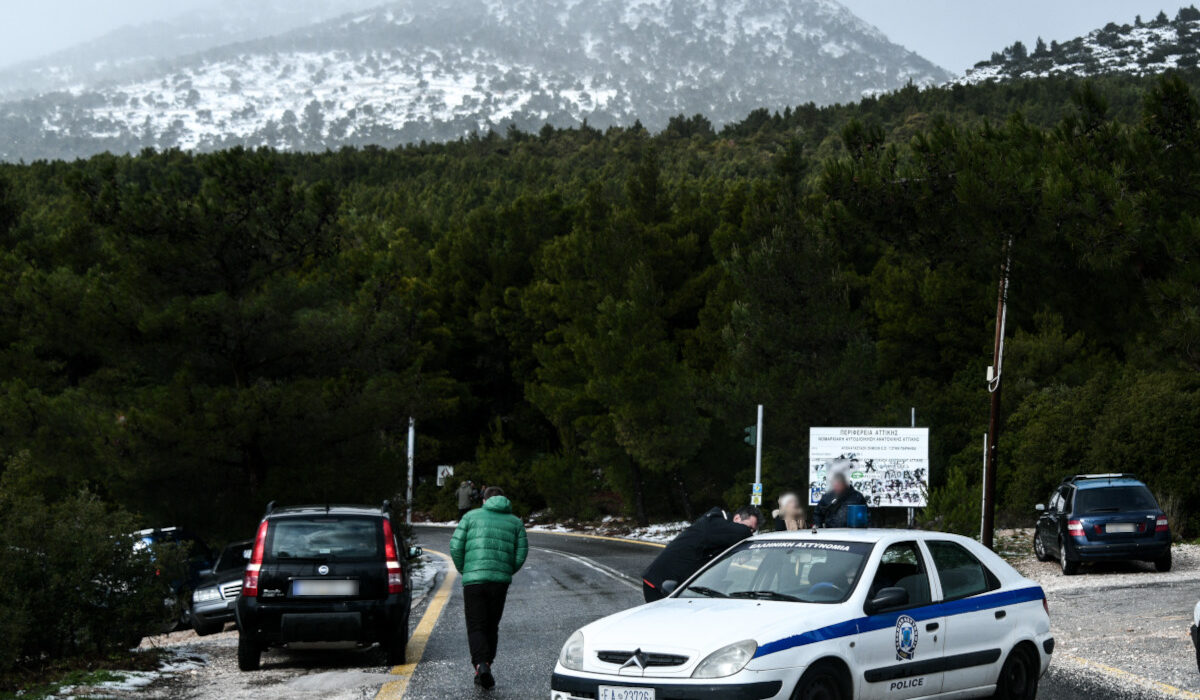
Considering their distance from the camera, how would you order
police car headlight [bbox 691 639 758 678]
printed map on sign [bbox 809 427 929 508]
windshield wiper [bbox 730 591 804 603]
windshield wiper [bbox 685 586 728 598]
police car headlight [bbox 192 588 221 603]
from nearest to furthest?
police car headlight [bbox 691 639 758 678] < windshield wiper [bbox 730 591 804 603] < windshield wiper [bbox 685 586 728 598] < police car headlight [bbox 192 588 221 603] < printed map on sign [bbox 809 427 929 508]

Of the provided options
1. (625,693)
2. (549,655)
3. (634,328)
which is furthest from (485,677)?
(634,328)

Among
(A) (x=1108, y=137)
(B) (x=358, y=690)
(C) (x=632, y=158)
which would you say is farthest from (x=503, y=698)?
(C) (x=632, y=158)

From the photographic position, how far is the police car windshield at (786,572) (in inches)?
322

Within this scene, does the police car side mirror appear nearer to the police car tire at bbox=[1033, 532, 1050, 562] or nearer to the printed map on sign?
the police car tire at bbox=[1033, 532, 1050, 562]

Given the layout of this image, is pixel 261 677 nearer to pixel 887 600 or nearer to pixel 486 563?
pixel 486 563

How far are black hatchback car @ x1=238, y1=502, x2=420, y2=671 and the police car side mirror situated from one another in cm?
534

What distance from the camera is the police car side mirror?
25.9 feet

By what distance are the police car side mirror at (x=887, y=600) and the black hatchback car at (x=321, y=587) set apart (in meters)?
5.34

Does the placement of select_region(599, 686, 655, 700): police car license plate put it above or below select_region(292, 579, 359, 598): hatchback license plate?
above

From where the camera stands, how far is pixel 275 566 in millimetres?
11805

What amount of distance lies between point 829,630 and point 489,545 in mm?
3849

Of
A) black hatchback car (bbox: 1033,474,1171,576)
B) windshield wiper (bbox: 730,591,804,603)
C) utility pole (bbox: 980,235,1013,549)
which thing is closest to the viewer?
windshield wiper (bbox: 730,591,804,603)

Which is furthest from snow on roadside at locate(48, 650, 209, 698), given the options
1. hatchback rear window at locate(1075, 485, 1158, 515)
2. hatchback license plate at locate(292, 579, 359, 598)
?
hatchback rear window at locate(1075, 485, 1158, 515)

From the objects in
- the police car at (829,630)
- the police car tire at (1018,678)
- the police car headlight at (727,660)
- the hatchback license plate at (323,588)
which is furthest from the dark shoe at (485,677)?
the police car tire at (1018,678)
